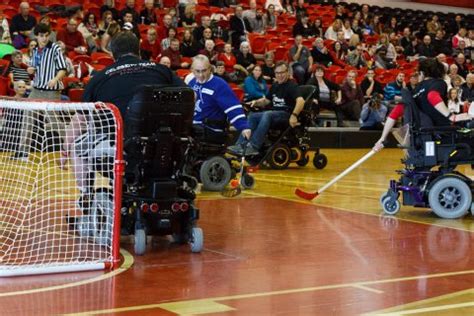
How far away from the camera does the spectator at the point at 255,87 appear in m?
14.4

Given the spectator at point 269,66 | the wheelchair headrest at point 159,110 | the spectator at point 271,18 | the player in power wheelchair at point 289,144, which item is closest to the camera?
the wheelchair headrest at point 159,110

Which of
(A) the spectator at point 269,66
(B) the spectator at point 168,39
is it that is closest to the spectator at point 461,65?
(A) the spectator at point 269,66

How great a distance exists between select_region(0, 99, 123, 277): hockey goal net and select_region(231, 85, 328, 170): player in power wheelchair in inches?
196

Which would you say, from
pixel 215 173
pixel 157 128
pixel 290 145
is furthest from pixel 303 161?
pixel 157 128

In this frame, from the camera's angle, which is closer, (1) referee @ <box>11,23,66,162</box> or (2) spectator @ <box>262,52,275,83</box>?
(1) referee @ <box>11,23,66,162</box>

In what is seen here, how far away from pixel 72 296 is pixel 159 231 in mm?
1369

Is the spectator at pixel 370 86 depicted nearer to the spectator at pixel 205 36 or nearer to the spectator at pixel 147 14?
the spectator at pixel 205 36

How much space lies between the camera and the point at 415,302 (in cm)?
473

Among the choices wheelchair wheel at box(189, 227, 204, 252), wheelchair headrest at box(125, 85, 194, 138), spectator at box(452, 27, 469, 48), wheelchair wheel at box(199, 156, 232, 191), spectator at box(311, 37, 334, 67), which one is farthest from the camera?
spectator at box(452, 27, 469, 48)

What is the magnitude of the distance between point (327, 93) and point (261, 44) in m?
2.51

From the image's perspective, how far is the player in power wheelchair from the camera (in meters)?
12.1

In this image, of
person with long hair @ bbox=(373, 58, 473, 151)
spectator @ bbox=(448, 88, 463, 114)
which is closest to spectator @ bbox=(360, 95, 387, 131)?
spectator @ bbox=(448, 88, 463, 114)

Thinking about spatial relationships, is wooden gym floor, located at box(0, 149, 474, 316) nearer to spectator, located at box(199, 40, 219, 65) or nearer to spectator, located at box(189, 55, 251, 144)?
spectator, located at box(189, 55, 251, 144)

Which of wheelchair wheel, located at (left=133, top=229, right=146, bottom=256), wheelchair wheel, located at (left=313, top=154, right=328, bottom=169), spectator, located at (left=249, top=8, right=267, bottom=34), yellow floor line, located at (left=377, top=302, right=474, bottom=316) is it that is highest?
spectator, located at (left=249, top=8, right=267, bottom=34)
